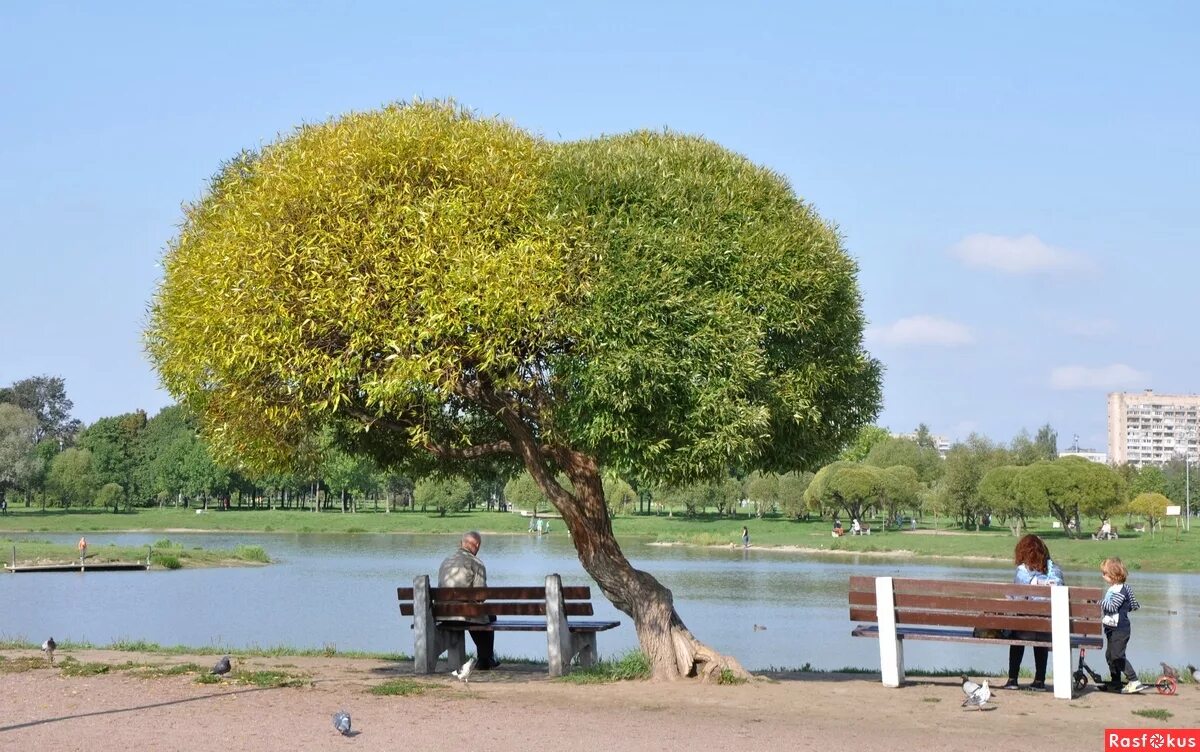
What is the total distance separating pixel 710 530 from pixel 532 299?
288ft

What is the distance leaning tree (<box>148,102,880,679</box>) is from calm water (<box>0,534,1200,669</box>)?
10.5m

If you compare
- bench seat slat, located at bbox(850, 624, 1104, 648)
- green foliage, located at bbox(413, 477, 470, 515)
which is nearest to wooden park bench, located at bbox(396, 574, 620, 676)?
bench seat slat, located at bbox(850, 624, 1104, 648)

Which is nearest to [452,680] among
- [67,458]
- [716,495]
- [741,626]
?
[741,626]

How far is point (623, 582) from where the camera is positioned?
54.9 feet

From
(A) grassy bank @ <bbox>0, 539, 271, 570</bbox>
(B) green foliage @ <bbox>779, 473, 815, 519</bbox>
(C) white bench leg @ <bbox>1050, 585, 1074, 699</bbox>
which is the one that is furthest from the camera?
(B) green foliage @ <bbox>779, 473, 815, 519</bbox>

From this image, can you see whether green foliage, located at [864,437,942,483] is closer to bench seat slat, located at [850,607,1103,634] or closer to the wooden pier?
the wooden pier

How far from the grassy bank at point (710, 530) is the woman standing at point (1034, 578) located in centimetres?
5270

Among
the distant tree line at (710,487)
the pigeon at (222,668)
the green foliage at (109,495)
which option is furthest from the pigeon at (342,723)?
A: the green foliage at (109,495)

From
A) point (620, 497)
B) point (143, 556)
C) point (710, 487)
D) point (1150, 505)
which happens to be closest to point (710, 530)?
point (710, 487)

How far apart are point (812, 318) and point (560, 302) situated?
10.4 feet

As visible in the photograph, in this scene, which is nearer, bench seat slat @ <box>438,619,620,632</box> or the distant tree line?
bench seat slat @ <box>438,619,620,632</box>

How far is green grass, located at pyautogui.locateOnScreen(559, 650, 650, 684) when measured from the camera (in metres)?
15.8

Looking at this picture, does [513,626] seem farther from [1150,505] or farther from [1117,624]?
[1150,505]

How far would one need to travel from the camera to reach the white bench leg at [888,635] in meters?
15.2
